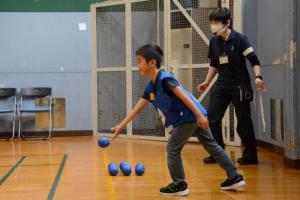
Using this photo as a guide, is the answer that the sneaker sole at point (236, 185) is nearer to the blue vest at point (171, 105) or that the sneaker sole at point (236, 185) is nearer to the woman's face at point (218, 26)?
the blue vest at point (171, 105)

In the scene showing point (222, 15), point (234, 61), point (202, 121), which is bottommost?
point (202, 121)

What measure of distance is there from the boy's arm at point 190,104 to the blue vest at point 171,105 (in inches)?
3.9

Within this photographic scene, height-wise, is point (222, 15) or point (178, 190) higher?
point (222, 15)

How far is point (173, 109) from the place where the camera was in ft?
11.8

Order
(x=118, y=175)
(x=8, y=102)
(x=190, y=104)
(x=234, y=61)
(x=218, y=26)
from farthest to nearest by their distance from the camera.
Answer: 1. (x=8, y=102)
2. (x=234, y=61)
3. (x=218, y=26)
4. (x=118, y=175)
5. (x=190, y=104)

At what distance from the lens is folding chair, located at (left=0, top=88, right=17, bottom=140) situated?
327 inches

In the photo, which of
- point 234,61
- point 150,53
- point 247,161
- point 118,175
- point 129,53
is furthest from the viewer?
point 129,53

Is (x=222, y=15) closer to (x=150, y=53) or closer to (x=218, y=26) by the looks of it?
(x=218, y=26)

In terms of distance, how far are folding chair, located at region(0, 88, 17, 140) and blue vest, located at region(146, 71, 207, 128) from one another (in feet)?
17.1

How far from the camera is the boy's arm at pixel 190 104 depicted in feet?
11.3

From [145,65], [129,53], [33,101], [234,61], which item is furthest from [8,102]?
[145,65]

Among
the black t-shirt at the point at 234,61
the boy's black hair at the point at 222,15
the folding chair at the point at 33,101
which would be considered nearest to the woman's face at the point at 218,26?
the boy's black hair at the point at 222,15

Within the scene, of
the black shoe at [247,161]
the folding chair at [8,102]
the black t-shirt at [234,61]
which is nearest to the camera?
the black t-shirt at [234,61]

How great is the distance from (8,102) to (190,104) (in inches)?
233
